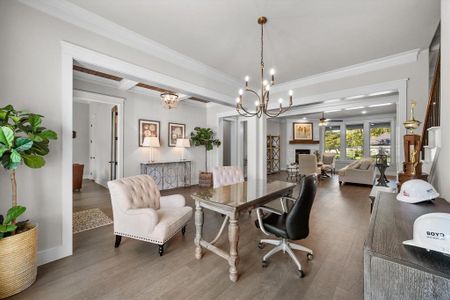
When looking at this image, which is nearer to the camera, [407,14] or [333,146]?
[407,14]

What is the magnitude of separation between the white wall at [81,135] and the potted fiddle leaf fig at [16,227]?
625cm

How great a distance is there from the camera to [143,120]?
17.2 feet

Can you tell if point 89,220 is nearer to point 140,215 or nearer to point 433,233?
point 140,215

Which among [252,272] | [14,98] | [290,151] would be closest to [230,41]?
[14,98]

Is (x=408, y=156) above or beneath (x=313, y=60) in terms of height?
beneath

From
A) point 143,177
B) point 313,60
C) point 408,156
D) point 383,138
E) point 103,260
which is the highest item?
point 313,60

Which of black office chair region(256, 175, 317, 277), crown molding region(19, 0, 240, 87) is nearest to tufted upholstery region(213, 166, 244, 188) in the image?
black office chair region(256, 175, 317, 277)

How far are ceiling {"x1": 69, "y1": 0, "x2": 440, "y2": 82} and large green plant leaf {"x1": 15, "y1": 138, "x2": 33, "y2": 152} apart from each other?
1579mm

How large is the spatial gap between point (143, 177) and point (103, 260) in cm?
103

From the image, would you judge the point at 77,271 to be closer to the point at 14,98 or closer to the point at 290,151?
the point at 14,98

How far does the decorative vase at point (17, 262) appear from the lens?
1.55 metres

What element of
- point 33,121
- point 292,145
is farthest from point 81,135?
point 292,145

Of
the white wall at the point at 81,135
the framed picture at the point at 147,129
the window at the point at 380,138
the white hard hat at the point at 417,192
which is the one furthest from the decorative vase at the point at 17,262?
the window at the point at 380,138

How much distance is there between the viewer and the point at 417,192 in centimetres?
132
